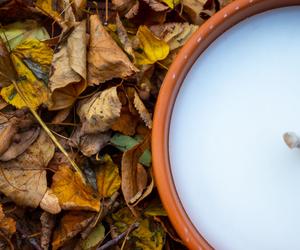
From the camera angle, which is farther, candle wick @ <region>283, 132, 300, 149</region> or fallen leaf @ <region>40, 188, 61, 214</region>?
fallen leaf @ <region>40, 188, 61, 214</region>

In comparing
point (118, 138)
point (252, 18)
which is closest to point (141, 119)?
point (118, 138)

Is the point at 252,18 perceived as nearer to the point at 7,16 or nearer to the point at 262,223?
the point at 262,223

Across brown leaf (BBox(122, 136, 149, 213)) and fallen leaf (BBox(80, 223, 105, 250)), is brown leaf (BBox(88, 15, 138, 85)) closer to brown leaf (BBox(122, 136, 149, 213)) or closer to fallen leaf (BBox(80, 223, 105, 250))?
brown leaf (BBox(122, 136, 149, 213))

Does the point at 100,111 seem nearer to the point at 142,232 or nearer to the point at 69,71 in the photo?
the point at 69,71

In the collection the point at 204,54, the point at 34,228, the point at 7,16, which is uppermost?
the point at 204,54

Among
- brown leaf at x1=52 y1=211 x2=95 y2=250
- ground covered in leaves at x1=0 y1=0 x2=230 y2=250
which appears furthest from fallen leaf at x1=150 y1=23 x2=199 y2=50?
brown leaf at x1=52 y1=211 x2=95 y2=250

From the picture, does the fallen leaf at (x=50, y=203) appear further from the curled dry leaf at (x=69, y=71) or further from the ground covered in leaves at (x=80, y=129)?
the curled dry leaf at (x=69, y=71)
